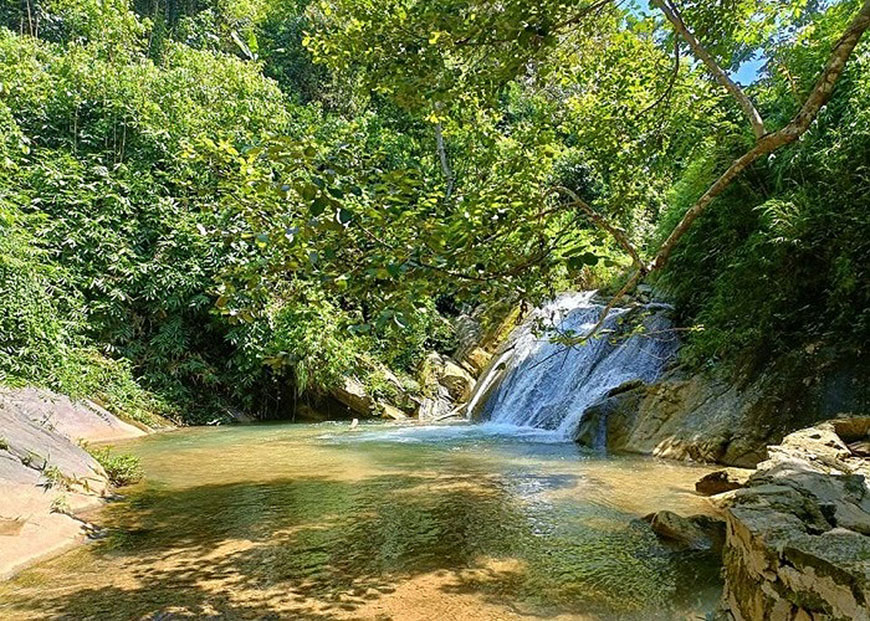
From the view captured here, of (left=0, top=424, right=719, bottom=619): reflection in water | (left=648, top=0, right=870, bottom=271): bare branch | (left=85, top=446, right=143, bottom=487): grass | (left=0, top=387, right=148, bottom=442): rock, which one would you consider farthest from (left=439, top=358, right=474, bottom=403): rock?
(left=648, top=0, right=870, bottom=271): bare branch

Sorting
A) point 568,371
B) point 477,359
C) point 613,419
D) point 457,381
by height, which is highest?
point 477,359

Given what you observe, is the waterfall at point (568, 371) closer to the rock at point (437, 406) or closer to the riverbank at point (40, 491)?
the rock at point (437, 406)

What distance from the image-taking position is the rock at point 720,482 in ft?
17.6

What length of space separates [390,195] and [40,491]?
13.1 ft

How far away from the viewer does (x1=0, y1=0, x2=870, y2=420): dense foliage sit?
3164 millimetres

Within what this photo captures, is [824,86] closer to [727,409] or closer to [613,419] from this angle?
[727,409]

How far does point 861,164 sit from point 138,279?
13.2 m

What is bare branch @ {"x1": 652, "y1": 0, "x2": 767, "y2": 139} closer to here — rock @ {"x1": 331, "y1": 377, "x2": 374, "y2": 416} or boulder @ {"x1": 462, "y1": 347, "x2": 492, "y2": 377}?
rock @ {"x1": 331, "y1": 377, "x2": 374, "y2": 416}

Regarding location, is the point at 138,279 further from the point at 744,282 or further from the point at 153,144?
the point at 744,282

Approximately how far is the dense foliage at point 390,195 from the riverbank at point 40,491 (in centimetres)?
207

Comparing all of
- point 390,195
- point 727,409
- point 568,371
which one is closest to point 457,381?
point 568,371

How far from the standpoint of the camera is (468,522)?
4.81 m

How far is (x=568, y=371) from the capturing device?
11328mm

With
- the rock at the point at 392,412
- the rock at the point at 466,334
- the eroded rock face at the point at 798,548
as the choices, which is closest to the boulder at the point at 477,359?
the rock at the point at 466,334
